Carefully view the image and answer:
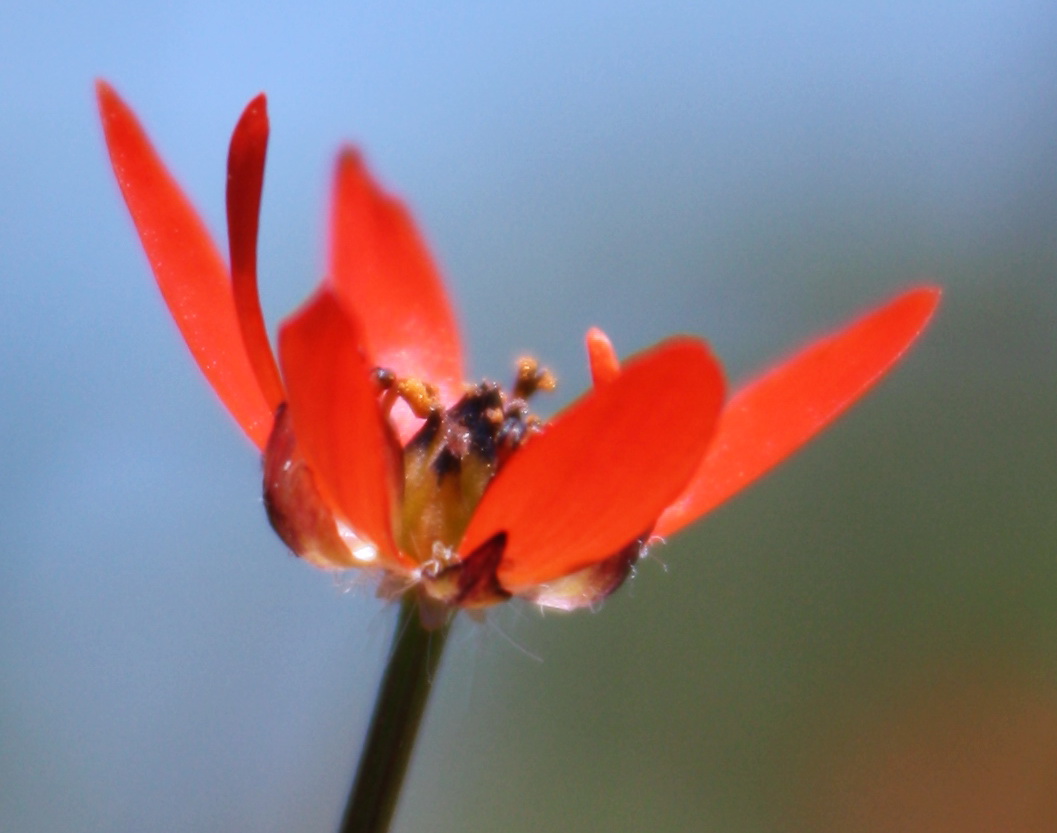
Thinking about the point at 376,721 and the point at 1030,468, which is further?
the point at 1030,468

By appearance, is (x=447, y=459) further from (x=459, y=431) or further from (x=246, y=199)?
(x=246, y=199)

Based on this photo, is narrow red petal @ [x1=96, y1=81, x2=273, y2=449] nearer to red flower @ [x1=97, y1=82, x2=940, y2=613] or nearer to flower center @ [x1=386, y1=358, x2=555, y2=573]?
red flower @ [x1=97, y1=82, x2=940, y2=613]

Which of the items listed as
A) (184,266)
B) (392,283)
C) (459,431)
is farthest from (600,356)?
(184,266)

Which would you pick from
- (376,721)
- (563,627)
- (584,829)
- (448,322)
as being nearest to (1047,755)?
(584,829)

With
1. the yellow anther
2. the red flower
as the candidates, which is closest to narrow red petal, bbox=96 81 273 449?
the red flower

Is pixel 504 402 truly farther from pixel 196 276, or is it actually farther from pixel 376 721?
pixel 376 721

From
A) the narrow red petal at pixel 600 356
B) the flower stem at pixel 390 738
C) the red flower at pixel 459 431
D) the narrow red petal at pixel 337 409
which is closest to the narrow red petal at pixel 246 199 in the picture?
the red flower at pixel 459 431

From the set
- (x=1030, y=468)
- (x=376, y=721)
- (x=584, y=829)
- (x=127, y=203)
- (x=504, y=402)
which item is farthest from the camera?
(x=1030, y=468)
